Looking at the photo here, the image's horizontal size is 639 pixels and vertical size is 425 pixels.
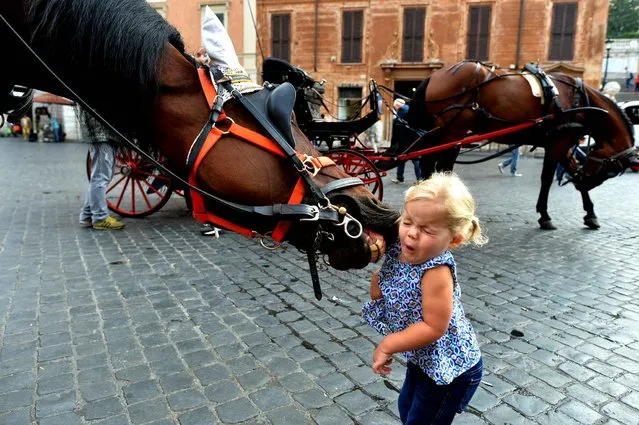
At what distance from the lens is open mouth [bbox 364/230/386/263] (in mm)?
1416

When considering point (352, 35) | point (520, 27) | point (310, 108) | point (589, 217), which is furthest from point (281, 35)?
point (589, 217)

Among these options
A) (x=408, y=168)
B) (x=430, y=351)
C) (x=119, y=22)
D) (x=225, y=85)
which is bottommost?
(x=408, y=168)

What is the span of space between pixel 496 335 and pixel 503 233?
3.21 metres

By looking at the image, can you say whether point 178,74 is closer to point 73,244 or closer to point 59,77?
point 59,77

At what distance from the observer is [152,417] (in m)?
2.14

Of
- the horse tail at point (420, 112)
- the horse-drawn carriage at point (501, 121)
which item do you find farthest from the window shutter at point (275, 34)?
the horse tail at point (420, 112)

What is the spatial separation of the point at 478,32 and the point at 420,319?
24.9 meters

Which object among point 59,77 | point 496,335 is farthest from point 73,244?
point 496,335

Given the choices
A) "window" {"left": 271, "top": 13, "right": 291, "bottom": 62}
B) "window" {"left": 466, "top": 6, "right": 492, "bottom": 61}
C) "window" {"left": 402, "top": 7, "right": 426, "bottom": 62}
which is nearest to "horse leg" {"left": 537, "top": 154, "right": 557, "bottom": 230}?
"window" {"left": 466, "top": 6, "right": 492, "bottom": 61}

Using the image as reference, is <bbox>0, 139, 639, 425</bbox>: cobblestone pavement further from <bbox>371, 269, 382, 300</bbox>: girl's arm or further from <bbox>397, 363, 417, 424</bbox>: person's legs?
<bbox>371, 269, 382, 300</bbox>: girl's arm

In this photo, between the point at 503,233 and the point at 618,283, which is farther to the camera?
the point at 503,233

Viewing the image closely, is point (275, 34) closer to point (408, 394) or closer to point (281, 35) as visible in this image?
point (281, 35)

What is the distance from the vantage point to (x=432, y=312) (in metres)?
1.45

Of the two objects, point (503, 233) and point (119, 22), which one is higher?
point (119, 22)
